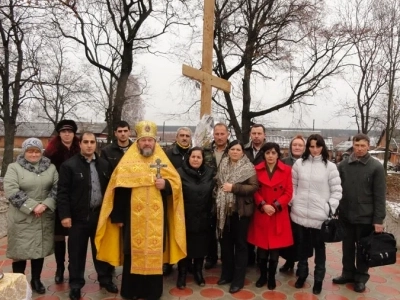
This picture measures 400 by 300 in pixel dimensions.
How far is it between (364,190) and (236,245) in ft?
5.36

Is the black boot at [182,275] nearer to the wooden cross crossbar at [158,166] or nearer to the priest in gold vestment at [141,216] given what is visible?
the priest in gold vestment at [141,216]

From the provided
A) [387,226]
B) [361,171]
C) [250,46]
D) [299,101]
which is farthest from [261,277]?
[299,101]

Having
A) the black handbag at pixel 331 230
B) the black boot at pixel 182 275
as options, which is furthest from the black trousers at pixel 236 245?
the black handbag at pixel 331 230

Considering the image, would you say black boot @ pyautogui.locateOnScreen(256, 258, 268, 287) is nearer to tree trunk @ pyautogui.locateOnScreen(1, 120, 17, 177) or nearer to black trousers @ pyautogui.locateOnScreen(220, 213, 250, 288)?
black trousers @ pyautogui.locateOnScreen(220, 213, 250, 288)

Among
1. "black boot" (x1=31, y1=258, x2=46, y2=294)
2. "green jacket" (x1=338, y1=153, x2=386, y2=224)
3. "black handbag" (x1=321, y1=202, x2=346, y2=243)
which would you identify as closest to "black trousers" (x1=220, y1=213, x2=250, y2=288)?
"black handbag" (x1=321, y1=202, x2=346, y2=243)

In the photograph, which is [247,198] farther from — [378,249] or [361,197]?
[378,249]

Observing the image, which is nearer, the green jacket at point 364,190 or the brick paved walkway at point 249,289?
the brick paved walkway at point 249,289

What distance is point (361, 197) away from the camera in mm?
4035

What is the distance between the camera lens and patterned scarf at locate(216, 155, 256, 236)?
3781 millimetres

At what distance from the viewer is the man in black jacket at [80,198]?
3.53 m

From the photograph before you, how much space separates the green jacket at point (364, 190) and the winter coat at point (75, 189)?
3002 millimetres

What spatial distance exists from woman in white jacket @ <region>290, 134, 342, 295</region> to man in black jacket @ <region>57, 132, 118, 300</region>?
2.18m

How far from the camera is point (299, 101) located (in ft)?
47.3

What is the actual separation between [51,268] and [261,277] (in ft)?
9.03
